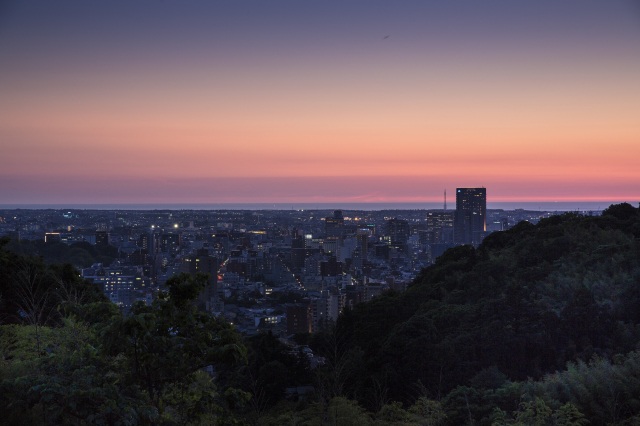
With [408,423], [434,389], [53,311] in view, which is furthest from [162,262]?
[408,423]

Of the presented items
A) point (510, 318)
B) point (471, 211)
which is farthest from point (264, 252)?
point (510, 318)

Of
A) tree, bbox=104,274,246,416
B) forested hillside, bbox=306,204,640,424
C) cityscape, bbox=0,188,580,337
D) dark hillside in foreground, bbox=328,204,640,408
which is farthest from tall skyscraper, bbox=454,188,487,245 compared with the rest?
tree, bbox=104,274,246,416

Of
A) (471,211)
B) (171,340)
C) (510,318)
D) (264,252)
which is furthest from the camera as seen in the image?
(264,252)

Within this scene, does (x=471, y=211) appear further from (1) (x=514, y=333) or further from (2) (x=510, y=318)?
(1) (x=514, y=333)

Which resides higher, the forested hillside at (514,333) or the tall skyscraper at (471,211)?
the tall skyscraper at (471,211)

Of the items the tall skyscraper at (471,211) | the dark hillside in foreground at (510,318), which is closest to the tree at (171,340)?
the dark hillside in foreground at (510,318)

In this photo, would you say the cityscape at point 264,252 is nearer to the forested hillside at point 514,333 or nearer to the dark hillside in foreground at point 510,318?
the dark hillside in foreground at point 510,318

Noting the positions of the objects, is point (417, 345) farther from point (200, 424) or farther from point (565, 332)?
point (200, 424)
